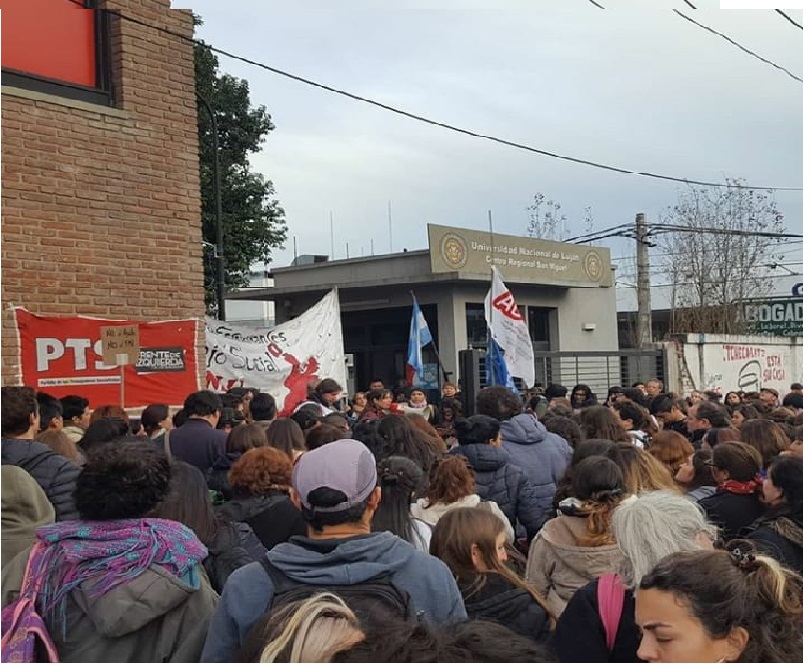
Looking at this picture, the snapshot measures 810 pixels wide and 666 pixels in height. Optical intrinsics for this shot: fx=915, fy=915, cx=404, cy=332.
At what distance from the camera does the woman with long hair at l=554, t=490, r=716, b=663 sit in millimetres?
2725

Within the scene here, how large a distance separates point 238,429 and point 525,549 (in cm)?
189

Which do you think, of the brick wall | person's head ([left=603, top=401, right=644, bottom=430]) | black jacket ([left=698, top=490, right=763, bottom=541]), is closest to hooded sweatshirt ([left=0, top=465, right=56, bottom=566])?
black jacket ([left=698, top=490, right=763, bottom=541])

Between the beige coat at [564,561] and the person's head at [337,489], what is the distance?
1157 mm

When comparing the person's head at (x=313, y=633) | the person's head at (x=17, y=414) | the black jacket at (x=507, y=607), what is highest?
the person's head at (x=17, y=414)

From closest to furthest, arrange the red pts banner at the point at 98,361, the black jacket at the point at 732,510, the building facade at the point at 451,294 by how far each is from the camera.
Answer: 1. the black jacket at the point at 732,510
2. the red pts banner at the point at 98,361
3. the building facade at the point at 451,294

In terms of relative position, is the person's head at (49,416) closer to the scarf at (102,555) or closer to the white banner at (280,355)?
the scarf at (102,555)

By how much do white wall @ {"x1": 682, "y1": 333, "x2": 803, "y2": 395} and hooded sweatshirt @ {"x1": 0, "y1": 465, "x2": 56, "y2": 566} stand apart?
19552 mm

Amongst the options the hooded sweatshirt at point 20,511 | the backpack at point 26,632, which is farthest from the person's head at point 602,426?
the backpack at point 26,632

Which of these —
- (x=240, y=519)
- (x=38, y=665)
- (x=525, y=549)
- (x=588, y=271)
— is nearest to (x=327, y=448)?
(x=38, y=665)

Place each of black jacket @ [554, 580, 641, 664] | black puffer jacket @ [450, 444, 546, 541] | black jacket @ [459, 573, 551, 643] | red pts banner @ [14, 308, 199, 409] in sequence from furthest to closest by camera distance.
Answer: red pts banner @ [14, 308, 199, 409] → black puffer jacket @ [450, 444, 546, 541] → black jacket @ [459, 573, 551, 643] → black jacket @ [554, 580, 641, 664]

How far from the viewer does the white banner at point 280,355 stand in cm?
1195

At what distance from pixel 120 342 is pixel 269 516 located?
4862 mm

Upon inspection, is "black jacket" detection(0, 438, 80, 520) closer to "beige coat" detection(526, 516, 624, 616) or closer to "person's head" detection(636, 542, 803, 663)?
"beige coat" detection(526, 516, 624, 616)

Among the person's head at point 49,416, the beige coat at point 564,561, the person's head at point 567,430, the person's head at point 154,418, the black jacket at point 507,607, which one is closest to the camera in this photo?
the black jacket at point 507,607
